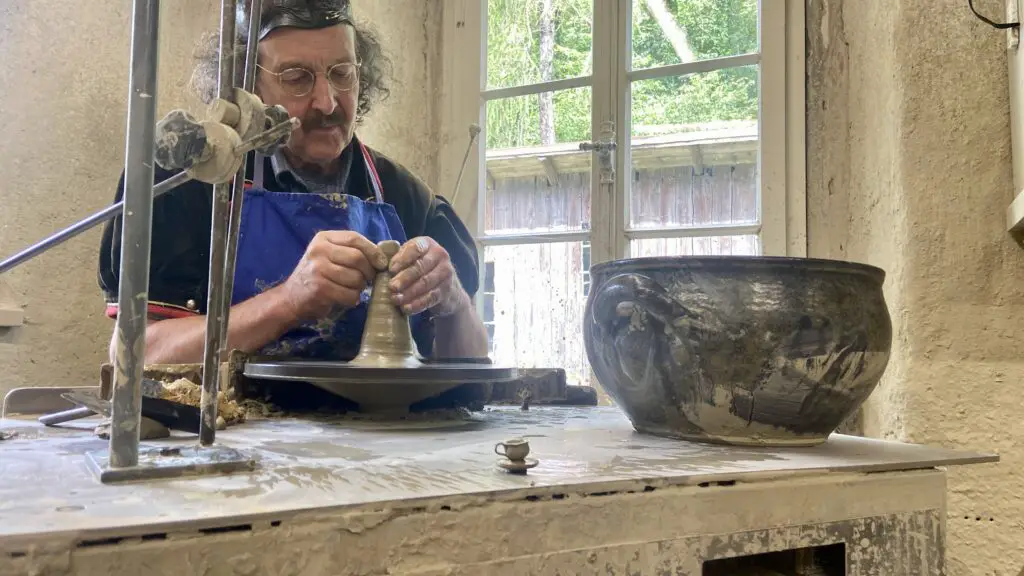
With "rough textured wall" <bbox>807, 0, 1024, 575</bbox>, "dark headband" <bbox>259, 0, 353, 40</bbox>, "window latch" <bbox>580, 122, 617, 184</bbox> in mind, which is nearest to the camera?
"rough textured wall" <bbox>807, 0, 1024, 575</bbox>

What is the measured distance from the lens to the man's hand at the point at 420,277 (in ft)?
3.22

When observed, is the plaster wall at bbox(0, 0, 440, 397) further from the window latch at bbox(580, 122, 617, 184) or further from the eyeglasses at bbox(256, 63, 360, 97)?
the window latch at bbox(580, 122, 617, 184)

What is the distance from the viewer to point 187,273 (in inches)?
48.4

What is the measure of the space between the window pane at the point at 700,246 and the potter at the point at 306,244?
0.61 m

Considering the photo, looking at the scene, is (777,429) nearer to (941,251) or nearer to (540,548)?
(540,548)

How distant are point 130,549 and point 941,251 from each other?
4.36ft

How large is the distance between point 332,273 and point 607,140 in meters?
1.21

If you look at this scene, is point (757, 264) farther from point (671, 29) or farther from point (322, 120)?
point (671, 29)

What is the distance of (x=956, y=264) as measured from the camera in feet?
4.07

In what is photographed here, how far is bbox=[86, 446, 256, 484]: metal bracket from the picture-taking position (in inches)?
18.1

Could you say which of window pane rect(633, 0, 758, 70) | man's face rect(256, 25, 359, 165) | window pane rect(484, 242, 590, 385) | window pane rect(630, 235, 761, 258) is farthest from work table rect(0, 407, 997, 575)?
window pane rect(633, 0, 758, 70)

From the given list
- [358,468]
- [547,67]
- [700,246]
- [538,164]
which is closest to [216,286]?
[358,468]

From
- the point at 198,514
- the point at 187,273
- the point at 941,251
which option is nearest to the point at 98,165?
the point at 187,273

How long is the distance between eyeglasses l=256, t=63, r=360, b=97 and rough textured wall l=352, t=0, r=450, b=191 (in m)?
0.71
